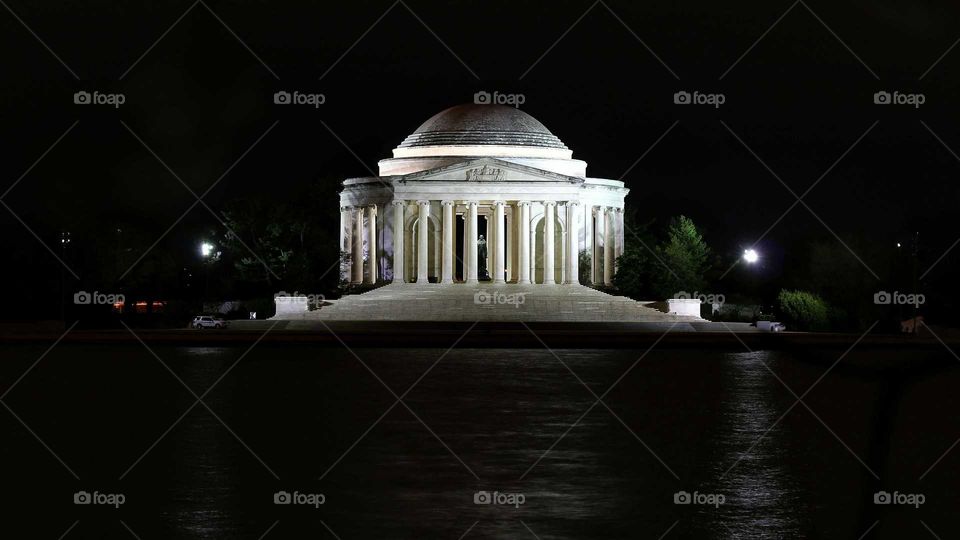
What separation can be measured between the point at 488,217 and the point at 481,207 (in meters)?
3.61

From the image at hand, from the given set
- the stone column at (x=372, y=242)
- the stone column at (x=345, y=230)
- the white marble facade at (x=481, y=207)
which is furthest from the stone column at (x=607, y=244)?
the stone column at (x=345, y=230)

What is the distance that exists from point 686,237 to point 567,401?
79045 mm

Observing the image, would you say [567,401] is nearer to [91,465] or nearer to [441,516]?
[91,465]

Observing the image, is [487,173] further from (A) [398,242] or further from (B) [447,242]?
(A) [398,242]

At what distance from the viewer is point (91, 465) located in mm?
24125

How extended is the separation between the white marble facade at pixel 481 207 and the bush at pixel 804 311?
970 inches

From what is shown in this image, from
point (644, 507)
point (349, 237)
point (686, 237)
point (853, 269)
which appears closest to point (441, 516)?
point (644, 507)

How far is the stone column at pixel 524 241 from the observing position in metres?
114

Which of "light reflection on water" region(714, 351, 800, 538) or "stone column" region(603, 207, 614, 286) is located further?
"stone column" region(603, 207, 614, 286)

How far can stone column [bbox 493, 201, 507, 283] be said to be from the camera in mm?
114100

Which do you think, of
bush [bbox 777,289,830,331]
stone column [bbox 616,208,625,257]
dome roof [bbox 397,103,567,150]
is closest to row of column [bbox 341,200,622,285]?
stone column [bbox 616,208,625,257]

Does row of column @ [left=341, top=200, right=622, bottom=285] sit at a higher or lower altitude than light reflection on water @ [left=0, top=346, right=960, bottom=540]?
higher

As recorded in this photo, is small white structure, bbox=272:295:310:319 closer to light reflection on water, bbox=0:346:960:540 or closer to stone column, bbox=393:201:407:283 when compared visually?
stone column, bbox=393:201:407:283

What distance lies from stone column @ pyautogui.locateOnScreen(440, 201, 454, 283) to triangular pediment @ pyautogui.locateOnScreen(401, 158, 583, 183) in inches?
85.8
